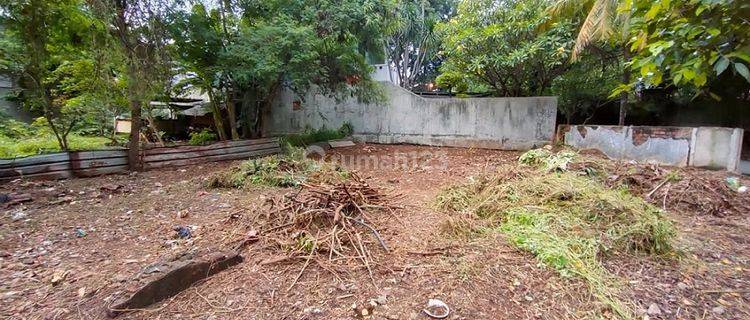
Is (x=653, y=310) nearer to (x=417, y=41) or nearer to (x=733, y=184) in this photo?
(x=733, y=184)

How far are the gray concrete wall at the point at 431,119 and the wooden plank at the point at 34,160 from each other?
413 cm

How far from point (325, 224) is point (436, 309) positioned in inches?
44.0

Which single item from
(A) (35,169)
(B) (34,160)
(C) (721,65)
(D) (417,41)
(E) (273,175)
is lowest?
(E) (273,175)

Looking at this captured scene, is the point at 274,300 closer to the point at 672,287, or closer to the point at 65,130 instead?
the point at 672,287

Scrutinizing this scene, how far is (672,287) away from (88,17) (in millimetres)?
6196

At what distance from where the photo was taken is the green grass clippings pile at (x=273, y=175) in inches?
167

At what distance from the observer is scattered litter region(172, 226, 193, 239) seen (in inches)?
104

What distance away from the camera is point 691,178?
3.73 m

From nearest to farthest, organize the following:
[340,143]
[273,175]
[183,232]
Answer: [183,232]
[273,175]
[340,143]

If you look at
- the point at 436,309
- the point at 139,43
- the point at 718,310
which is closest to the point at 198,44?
the point at 139,43

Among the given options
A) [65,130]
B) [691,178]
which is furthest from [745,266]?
[65,130]

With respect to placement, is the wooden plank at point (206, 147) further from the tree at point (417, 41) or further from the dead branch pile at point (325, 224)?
the tree at point (417, 41)

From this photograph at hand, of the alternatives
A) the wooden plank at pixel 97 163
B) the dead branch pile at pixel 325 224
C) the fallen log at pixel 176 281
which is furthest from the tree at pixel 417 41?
the fallen log at pixel 176 281

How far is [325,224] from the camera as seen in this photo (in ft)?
8.39
